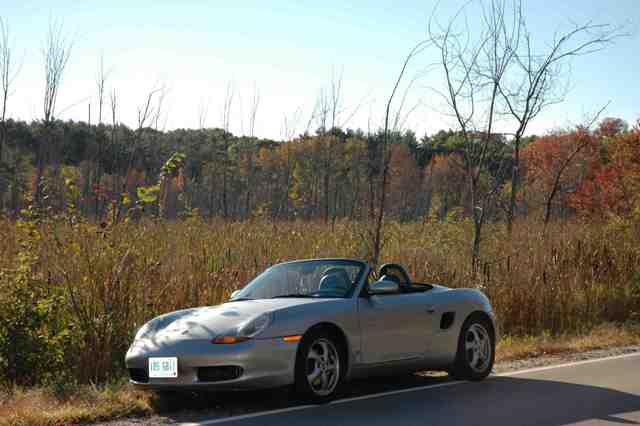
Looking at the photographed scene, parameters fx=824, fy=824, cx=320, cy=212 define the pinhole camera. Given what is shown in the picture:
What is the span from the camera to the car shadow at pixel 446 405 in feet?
23.4

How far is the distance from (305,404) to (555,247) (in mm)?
10897

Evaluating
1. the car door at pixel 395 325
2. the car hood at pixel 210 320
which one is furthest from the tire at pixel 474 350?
the car hood at pixel 210 320

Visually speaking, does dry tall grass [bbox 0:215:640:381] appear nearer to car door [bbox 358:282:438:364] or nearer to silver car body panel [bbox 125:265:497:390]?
silver car body panel [bbox 125:265:497:390]

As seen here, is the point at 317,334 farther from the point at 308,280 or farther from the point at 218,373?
the point at 218,373

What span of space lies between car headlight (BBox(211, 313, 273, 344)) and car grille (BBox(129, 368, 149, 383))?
0.79m

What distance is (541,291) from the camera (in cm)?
1505

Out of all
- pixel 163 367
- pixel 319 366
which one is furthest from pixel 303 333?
pixel 163 367

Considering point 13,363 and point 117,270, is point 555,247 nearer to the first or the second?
point 117,270

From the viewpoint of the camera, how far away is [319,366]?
784cm

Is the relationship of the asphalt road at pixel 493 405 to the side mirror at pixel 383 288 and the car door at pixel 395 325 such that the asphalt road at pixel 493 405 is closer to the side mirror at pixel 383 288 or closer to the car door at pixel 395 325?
the car door at pixel 395 325

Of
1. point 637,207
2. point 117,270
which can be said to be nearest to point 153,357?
point 117,270

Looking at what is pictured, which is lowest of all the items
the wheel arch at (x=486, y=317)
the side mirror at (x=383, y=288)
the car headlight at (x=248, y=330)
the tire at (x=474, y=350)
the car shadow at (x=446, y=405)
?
the car shadow at (x=446, y=405)

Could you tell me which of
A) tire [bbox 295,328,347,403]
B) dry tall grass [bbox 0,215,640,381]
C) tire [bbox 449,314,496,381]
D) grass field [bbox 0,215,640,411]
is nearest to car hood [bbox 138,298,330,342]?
tire [bbox 295,328,347,403]

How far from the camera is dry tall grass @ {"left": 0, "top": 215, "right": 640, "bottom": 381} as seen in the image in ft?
33.5
